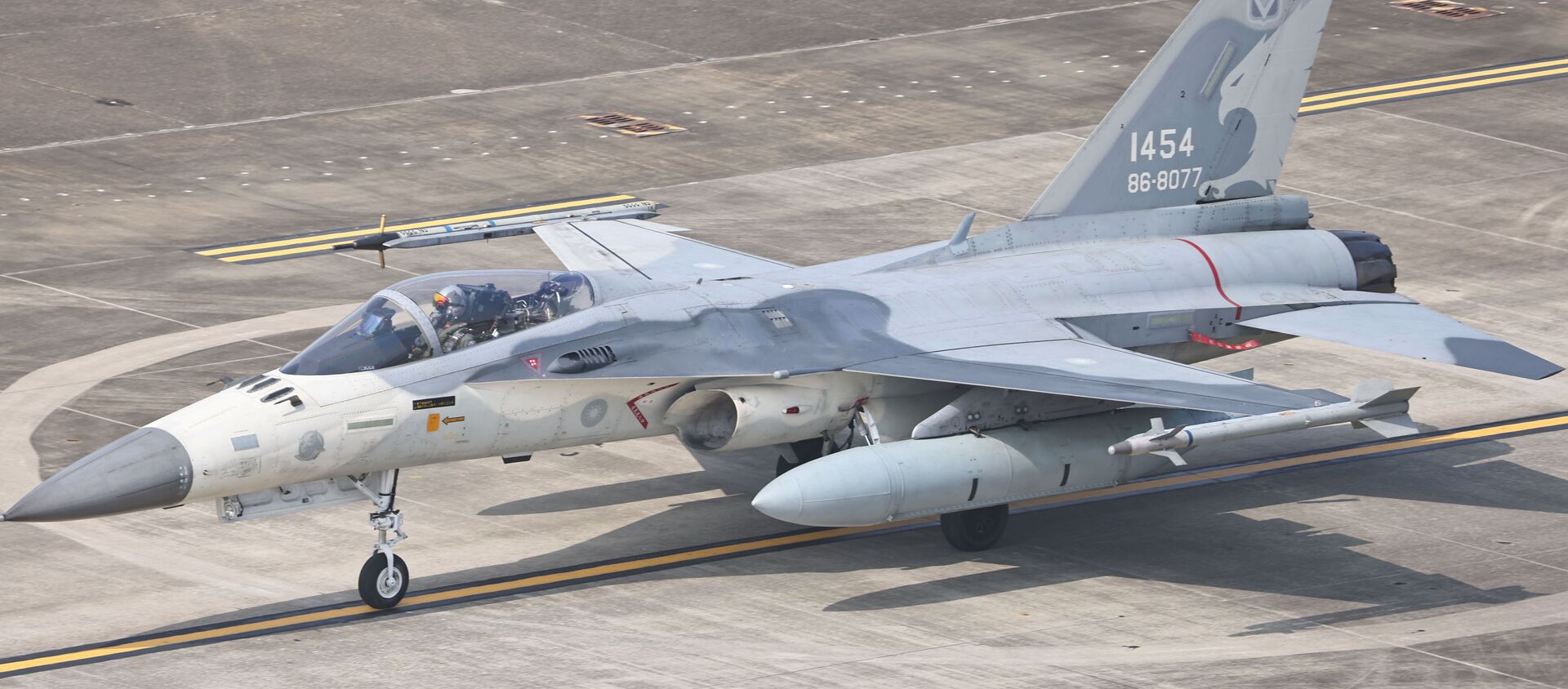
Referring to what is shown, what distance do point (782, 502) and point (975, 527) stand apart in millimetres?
2534

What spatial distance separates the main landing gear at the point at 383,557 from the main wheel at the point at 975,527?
507 cm

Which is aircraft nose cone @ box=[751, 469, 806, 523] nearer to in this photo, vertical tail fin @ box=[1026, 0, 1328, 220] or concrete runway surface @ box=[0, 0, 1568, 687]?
concrete runway surface @ box=[0, 0, 1568, 687]

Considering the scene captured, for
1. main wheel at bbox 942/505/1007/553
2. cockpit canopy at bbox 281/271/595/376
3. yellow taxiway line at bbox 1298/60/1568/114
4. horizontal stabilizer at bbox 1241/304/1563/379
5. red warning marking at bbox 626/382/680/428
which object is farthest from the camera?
yellow taxiway line at bbox 1298/60/1568/114

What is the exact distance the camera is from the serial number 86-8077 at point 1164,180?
21.8m

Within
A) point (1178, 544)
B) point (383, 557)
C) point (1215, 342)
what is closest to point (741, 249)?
point (1215, 342)

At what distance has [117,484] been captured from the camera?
53.6 feet

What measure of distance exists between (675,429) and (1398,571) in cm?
679

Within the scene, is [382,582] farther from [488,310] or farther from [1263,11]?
[1263,11]

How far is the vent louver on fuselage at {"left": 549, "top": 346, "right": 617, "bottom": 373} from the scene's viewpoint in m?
18.2

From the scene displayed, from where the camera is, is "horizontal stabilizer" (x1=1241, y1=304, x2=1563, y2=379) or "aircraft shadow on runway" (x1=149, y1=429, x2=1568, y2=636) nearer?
"aircraft shadow on runway" (x1=149, y1=429, x2=1568, y2=636)

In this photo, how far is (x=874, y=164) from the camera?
33219 millimetres

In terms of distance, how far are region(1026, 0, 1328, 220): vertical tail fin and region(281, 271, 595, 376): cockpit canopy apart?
5923mm

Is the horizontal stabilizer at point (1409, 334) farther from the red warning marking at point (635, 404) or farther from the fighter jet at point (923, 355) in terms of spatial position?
the red warning marking at point (635, 404)

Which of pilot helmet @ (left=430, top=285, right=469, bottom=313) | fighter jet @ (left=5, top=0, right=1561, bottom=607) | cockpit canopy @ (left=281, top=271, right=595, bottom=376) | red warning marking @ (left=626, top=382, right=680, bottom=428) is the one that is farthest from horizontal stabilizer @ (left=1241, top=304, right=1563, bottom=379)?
pilot helmet @ (left=430, top=285, right=469, bottom=313)
